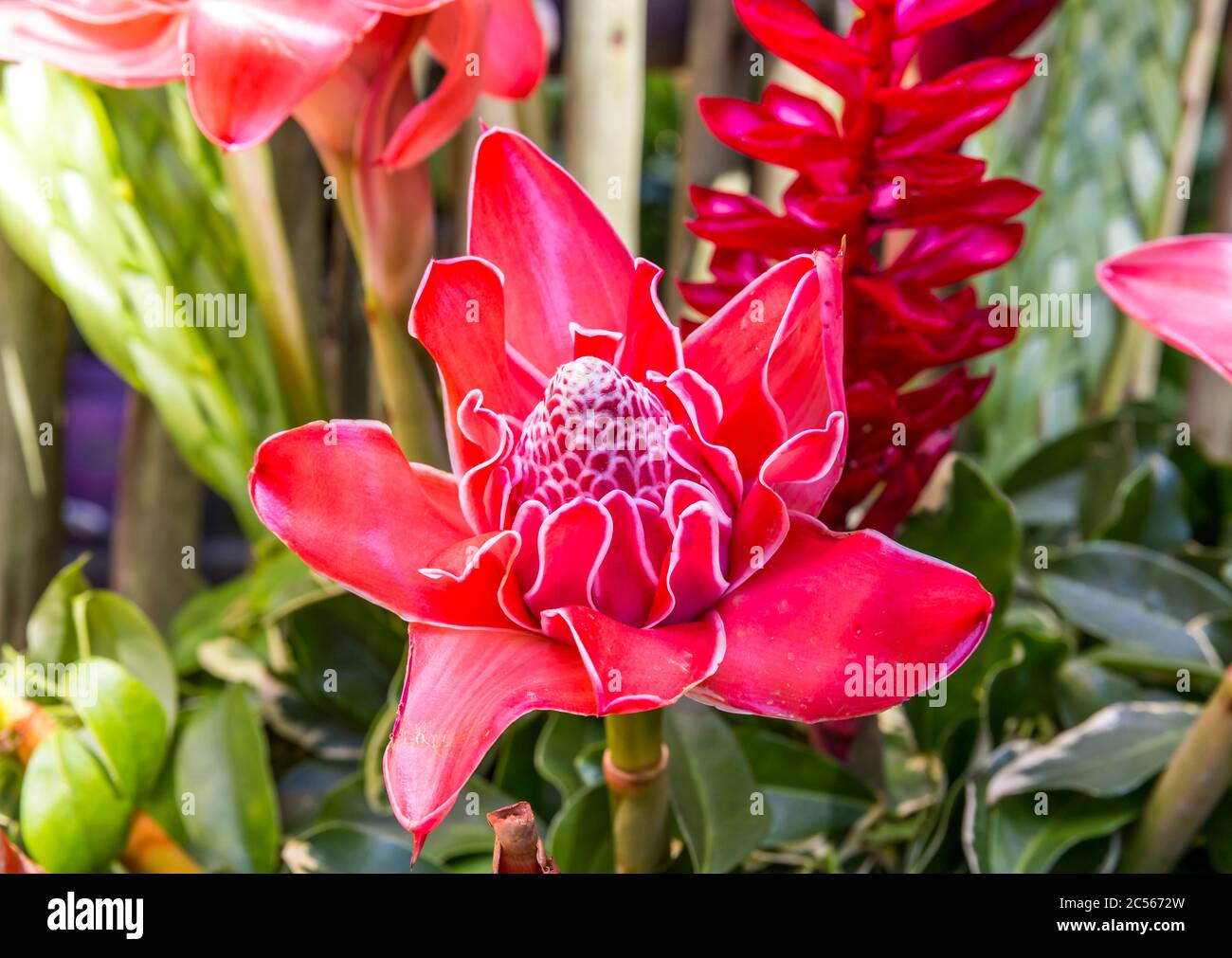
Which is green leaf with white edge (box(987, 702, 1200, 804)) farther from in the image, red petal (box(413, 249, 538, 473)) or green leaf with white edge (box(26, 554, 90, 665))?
green leaf with white edge (box(26, 554, 90, 665))

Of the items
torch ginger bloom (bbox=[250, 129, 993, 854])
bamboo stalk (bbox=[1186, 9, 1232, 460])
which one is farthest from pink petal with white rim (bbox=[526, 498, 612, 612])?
bamboo stalk (bbox=[1186, 9, 1232, 460])

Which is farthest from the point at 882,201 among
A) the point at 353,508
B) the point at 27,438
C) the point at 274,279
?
the point at 27,438

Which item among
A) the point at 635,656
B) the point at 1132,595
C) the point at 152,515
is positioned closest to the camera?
the point at 635,656

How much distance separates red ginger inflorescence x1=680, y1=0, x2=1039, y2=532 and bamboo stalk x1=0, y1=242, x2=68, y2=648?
0.30 m

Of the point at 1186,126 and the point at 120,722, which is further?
the point at 1186,126

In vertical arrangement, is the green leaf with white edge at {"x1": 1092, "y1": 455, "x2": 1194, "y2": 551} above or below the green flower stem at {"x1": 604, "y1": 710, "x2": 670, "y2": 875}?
above

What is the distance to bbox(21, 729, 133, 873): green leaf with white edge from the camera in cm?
32

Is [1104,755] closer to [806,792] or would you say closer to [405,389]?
[806,792]

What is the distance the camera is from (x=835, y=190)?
0.90ft

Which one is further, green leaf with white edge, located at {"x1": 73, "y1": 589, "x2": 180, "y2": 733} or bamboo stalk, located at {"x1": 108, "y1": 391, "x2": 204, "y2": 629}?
bamboo stalk, located at {"x1": 108, "y1": 391, "x2": 204, "y2": 629}

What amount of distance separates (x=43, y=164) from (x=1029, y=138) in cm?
49

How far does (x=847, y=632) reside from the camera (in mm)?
225

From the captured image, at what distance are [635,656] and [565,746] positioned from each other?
0.54ft
